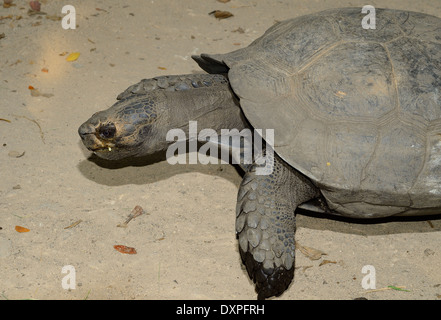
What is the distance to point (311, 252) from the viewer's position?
12.9 feet

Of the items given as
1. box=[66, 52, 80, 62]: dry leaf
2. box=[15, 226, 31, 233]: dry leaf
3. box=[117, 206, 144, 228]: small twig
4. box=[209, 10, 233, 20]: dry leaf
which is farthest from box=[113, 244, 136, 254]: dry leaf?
box=[209, 10, 233, 20]: dry leaf

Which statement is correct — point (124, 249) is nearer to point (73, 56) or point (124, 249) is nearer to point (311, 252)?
point (311, 252)

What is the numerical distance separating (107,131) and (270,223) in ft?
4.48

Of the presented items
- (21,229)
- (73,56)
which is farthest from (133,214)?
(73,56)

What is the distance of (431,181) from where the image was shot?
3.66m

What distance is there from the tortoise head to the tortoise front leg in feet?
2.68

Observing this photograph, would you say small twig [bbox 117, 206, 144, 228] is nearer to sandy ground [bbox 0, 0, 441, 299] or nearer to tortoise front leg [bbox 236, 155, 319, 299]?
sandy ground [bbox 0, 0, 441, 299]

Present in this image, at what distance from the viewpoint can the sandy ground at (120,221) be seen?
144 inches

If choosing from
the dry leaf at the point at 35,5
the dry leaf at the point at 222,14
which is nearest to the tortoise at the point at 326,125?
the dry leaf at the point at 222,14

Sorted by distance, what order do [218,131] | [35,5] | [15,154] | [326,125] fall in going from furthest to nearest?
[35,5], [15,154], [218,131], [326,125]

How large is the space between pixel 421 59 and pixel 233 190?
5.88 ft

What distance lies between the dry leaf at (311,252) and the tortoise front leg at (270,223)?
29 centimetres

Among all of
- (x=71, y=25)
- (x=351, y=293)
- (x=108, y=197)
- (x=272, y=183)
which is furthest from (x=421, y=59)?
(x=71, y=25)

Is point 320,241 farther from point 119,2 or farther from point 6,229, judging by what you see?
point 119,2
